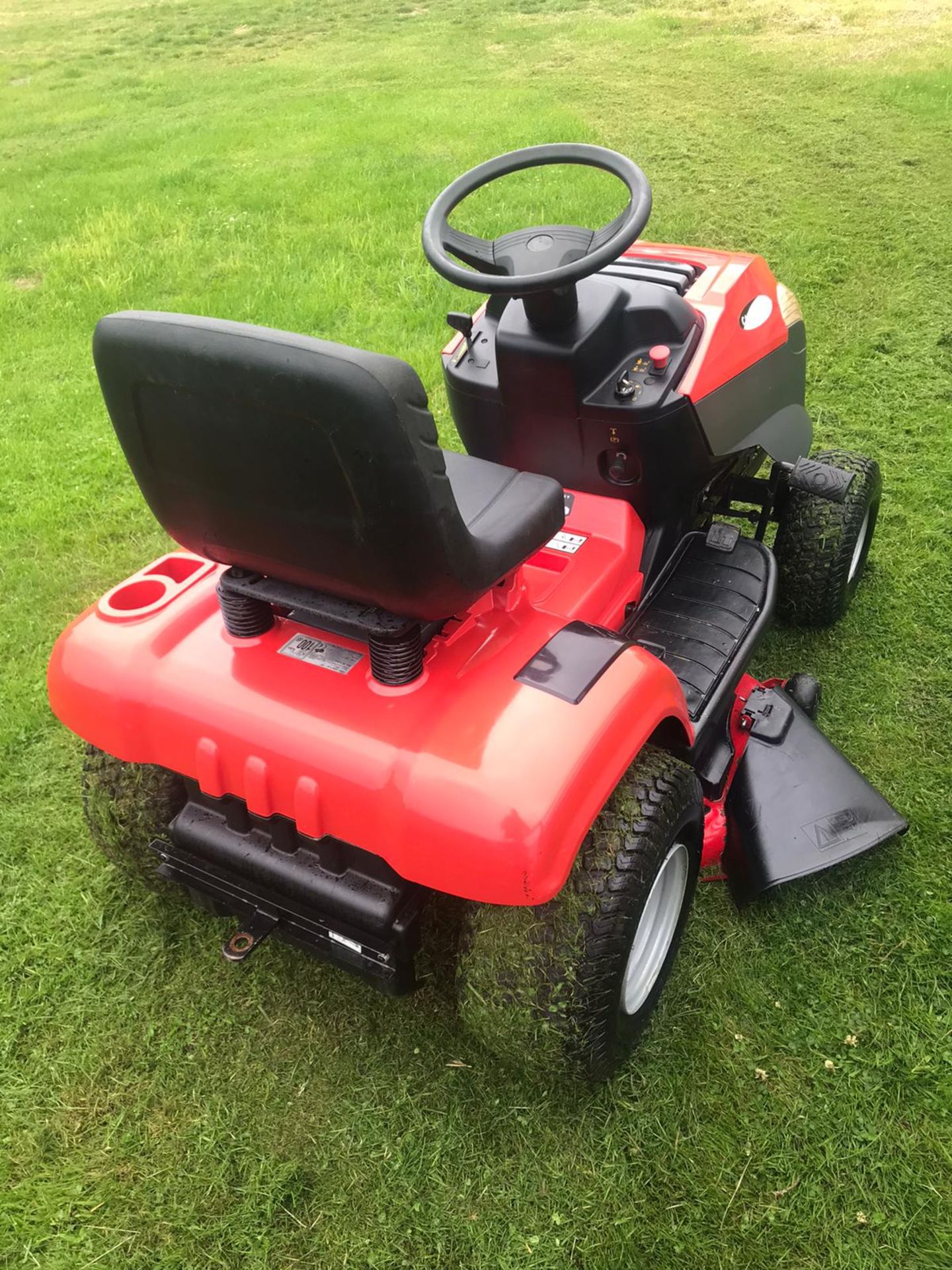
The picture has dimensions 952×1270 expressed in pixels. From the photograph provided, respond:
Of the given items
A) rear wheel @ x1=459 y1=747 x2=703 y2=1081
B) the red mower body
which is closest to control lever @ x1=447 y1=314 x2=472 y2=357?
the red mower body

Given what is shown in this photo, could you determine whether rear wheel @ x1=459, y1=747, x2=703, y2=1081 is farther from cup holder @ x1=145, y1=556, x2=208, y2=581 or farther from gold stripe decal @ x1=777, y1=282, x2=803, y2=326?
gold stripe decal @ x1=777, y1=282, x2=803, y2=326

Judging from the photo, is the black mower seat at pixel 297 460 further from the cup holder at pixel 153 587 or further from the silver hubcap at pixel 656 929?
the silver hubcap at pixel 656 929

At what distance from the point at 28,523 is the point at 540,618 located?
2.60m

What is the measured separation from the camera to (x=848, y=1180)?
183 centimetres

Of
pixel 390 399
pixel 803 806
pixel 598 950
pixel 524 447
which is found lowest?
pixel 803 806

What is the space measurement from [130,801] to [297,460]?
1.04 metres

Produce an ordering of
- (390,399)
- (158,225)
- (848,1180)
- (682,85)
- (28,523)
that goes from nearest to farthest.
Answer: (390,399) → (848,1180) → (28,523) → (158,225) → (682,85)

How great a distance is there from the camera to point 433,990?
2.13 meters

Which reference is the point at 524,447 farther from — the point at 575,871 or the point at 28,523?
the point at 28,523

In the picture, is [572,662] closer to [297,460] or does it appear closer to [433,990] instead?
[297,460]

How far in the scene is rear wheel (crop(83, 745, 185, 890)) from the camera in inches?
83.6

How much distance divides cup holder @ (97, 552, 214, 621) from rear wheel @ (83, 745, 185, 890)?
350 mm

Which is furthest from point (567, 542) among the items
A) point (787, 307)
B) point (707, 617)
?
point (787, 307)

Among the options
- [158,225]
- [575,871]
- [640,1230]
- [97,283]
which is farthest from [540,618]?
[158,225]
